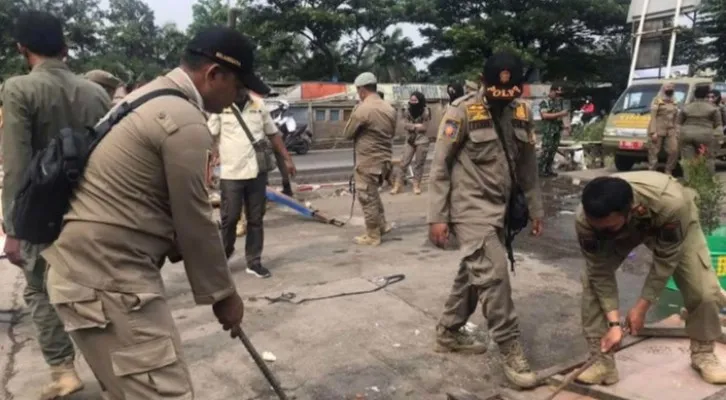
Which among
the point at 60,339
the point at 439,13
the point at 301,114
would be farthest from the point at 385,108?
the point at 439,13

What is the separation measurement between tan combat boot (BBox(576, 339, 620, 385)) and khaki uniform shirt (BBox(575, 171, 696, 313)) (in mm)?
272

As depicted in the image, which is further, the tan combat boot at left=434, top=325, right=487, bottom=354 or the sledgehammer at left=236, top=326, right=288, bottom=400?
the tan combat boot at left=434, top=325, right=487, bottom=354

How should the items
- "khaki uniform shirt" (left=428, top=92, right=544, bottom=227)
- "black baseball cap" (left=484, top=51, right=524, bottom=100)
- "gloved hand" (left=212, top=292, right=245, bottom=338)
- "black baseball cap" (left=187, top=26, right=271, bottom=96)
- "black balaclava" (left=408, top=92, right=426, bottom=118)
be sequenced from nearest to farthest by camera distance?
1. "black baseball cap" (left=187, top=26, right=271, bottom=96)
2. "gloved hand" (left=212, top=292, right=245, bottom=338)
3. "black baseball cap" (left=484, top=51, right=524, bottom=100)
4. "khaki uniform shirt" (left=428, top=92, right=544, bottom=227)
5. "black balaclava" (left=408, top=92, right=426, bottom=118)

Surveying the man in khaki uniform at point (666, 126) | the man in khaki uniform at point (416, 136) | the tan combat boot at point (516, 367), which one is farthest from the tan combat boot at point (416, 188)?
the tan combat boot at point (516, 367)

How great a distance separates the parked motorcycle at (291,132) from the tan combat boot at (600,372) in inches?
641

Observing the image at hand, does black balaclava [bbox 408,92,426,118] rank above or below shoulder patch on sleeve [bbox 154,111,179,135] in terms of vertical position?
below

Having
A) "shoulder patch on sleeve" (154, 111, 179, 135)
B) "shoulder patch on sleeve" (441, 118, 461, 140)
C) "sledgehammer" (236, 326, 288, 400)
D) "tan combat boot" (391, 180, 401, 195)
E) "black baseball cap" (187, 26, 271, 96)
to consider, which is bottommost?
"tan combat boot" (391, 180, 401, 195)

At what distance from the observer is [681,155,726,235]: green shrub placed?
5.74 metres

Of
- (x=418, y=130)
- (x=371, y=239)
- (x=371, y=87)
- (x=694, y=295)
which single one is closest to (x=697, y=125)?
(x=418, y=130)

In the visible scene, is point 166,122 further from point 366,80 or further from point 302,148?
point 302,148

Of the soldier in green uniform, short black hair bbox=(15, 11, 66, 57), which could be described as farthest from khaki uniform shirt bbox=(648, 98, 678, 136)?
short black hair bbox=(15, 11, 66, 57)

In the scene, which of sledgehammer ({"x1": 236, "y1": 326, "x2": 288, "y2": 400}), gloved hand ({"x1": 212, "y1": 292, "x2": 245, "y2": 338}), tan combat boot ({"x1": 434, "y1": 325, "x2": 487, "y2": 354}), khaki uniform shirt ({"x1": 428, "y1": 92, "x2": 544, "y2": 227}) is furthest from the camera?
tan combat boot ({"x1": 434, "y1": 325, "x2": 487, "y2": 354})

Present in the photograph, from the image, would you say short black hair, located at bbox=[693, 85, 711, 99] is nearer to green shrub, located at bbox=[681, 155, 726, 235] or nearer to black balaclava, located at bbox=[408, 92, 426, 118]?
black balaclava, located at bbox=[408, 92, 426, 118]

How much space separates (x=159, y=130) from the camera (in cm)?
205
